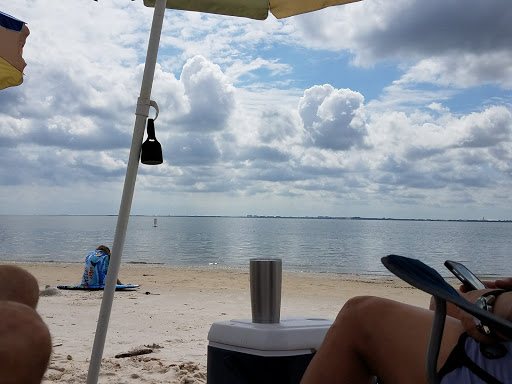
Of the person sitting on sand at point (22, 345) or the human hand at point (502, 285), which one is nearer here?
the person sitting on sand at point (22, 345)

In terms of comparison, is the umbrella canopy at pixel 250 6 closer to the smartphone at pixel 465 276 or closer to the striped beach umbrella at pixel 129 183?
the striped beach umbrella at pixel 129 183

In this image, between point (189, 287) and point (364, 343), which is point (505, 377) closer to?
point (364, 343)

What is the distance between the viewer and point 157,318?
6.07 metres

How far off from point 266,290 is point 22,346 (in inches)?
40.9

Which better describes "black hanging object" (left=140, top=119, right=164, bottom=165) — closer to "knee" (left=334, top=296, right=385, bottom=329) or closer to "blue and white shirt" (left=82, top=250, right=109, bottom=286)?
"knee" (left=334, top=296, right=385, bottom=329)

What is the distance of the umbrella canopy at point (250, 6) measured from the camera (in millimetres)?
2748

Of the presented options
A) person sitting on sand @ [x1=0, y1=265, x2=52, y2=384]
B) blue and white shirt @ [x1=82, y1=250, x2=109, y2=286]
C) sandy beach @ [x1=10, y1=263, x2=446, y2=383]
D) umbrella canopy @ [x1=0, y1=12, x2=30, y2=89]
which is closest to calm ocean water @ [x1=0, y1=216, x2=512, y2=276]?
sandy beach @ [x1=10, y1=263, x2=446, y2=383]

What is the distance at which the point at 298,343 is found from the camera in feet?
5.67

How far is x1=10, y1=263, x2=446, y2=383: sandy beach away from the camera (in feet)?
11.4

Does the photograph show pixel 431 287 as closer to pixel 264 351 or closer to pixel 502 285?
pixel 502 285

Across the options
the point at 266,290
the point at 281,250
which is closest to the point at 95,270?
the point at 266,290

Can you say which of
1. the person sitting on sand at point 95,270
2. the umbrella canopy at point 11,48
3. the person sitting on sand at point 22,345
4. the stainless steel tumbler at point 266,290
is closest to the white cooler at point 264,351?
the stainless steel tumbler at point 266,290

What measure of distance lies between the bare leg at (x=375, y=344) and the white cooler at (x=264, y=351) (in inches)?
15.5

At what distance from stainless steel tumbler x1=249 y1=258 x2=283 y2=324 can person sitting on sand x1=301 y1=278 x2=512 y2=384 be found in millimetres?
490
